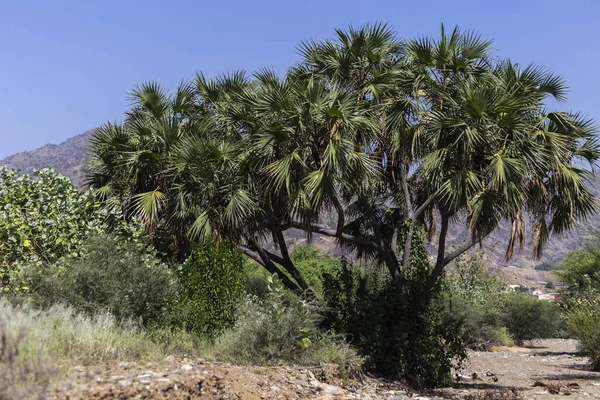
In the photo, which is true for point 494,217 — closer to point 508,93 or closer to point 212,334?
point 508,93

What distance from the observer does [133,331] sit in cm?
1029

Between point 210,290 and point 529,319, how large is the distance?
92.2 ft

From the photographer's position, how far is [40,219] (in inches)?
551

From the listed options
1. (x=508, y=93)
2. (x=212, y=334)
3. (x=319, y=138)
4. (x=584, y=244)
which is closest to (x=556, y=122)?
(x=508, y=93)

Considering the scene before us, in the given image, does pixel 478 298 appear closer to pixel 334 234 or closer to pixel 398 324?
pixel 334 234

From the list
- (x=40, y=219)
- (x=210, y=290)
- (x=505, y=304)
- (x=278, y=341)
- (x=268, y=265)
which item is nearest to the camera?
(x=278, y=341)

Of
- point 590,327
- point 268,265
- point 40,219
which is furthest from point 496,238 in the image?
point 40,219

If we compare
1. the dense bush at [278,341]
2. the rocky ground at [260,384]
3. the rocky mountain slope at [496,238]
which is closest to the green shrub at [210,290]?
the dense bush at [278,341]

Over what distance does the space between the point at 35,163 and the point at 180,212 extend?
193528 millimetres

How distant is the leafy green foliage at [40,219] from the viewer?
13312mm

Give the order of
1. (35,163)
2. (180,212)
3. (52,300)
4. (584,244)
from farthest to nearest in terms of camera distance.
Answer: (35,163), (584,244), (180,212), (52,300)

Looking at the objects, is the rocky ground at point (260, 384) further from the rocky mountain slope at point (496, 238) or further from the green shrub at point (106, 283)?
the rocky mountain slope at point (496, 238)

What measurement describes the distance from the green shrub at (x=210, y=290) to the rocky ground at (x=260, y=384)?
2916 mm

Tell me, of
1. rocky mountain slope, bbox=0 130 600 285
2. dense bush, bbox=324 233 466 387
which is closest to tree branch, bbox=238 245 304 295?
dense bush, bbox=324 233 466 387
